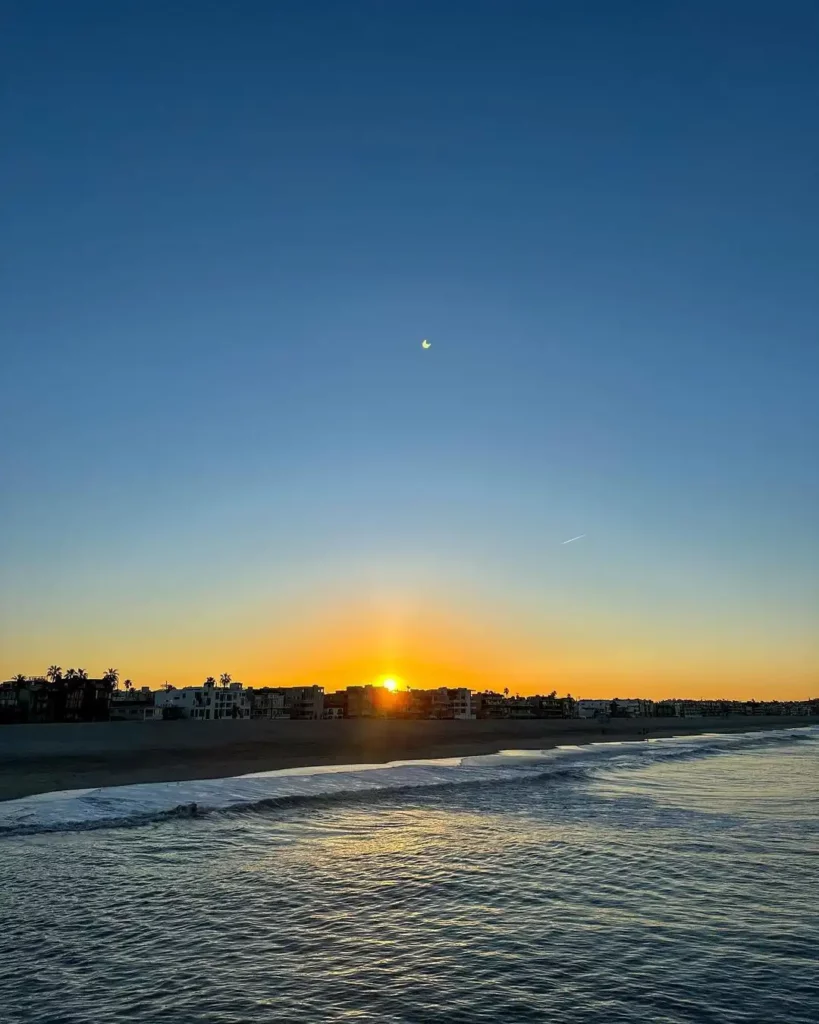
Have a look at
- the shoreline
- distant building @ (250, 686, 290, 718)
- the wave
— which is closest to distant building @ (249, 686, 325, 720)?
distant building @ (250, 686, 290, 718)

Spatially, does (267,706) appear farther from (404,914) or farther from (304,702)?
(404,914)

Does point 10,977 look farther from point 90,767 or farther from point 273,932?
point 90,767

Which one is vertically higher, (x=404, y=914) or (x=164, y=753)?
(x=404, y=914)

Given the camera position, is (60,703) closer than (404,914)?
No

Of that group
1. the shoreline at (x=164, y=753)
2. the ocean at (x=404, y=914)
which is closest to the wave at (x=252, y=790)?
the ocean at (x=404, y=914)

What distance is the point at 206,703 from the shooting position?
157375 millimetres

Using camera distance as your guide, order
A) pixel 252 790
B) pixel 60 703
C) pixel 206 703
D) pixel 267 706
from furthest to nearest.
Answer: pixel 267 706
pixel 206 703
pixel 60 703
pixel 252 790

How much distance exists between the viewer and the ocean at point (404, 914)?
379 inches

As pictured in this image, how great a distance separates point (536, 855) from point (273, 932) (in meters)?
8.41

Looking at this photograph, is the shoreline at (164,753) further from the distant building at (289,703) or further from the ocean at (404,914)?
the distant building at (289,703)

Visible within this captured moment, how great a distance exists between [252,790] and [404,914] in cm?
1967

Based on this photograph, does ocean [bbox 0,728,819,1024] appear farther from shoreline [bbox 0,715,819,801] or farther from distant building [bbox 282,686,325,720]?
distant building [bbox 282,686,325,720]

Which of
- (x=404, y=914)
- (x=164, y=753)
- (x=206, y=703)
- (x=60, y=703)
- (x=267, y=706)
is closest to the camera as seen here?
(x=404, y=914)

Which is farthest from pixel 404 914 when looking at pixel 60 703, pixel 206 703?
pixel 206 703
